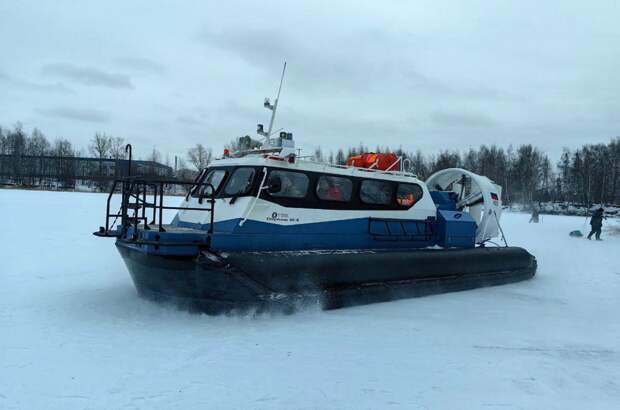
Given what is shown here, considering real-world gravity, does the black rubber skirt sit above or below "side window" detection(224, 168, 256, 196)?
below

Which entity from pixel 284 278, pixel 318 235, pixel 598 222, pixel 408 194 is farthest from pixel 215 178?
pixel 598 222

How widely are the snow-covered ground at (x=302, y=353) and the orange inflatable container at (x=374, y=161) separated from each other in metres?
2.47

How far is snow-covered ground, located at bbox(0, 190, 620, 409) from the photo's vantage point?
3727 millimetres

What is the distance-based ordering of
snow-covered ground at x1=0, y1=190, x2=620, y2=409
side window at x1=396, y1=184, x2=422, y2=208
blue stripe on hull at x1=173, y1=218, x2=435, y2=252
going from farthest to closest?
side window at x1=396, y1=184, x2=422, y2=208 → blue stripe on hull at x1=173, y1=218, x2=435, y2=252 → snow-covered ground at x1=0, y1=190, x2=620, y2=409

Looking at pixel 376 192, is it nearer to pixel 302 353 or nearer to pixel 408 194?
pixel 408 194

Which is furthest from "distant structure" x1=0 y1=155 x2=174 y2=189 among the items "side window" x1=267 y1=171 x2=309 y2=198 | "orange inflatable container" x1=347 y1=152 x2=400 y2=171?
"side window" x1=267 y1=171 x2=309 y2=198

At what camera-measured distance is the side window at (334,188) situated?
7113 mm

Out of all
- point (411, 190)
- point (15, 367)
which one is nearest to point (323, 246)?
point (411, 190)

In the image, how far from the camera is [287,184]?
6.75 metres

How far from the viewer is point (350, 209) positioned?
24.3ft

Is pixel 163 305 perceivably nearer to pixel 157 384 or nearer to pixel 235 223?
pixel 235 223

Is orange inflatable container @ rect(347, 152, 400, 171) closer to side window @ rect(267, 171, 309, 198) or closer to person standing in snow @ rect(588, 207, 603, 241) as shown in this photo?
side window @ rect(267, 171, 309, 198)

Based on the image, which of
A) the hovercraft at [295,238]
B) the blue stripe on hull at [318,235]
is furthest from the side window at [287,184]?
the blue stripe on hull at [318,235]

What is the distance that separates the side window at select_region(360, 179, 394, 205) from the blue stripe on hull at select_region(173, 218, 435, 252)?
0.34 m
